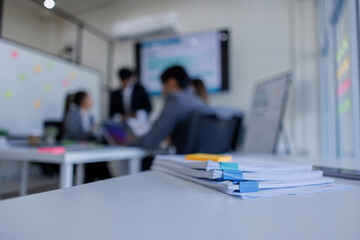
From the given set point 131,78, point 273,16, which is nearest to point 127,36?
point 131,78

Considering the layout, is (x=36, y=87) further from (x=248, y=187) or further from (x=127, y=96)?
(x=248, y=187)

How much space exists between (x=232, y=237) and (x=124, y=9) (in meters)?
4.58

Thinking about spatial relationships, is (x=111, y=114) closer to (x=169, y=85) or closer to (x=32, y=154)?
(x=169, y=85)

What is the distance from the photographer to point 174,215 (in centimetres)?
31

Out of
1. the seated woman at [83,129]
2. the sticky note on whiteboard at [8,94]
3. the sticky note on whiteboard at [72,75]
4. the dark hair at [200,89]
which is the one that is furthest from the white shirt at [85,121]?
the dark hair at [200,89]

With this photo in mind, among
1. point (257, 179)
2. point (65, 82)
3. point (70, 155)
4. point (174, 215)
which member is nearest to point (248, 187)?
point (257, 179)

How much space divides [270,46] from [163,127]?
2423 millimetres

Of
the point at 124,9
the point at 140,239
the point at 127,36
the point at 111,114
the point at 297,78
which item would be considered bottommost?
the point at 140,239

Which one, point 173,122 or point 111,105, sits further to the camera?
point 111,105

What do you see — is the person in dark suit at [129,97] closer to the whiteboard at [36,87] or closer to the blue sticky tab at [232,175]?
the whiteboard at [36,87]

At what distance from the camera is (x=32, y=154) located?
3.51 ft

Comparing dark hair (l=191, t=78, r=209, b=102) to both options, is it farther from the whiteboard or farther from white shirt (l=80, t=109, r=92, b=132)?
the whiteboard

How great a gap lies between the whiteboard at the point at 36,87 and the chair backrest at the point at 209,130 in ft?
4.97

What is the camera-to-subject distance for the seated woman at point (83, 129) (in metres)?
2.29
